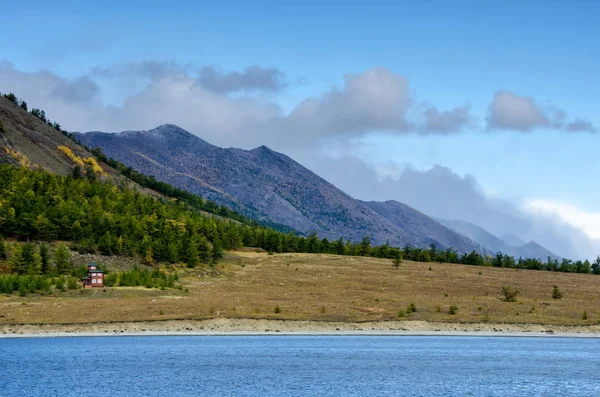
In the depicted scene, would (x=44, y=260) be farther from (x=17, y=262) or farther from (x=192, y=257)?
(x=192, y=257)

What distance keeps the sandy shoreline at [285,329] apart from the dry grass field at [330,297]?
1.23 meters

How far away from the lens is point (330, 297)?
386 ft

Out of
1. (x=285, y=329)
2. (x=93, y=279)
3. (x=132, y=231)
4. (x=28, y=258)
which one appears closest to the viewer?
(x=285, y=329)

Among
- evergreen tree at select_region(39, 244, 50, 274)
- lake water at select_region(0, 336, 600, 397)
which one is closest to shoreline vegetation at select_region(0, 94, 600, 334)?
evergreen tree at select_region(39, 244, 50, 274)

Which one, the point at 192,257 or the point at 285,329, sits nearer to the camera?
the point at 285,329

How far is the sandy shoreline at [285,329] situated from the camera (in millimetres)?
92062

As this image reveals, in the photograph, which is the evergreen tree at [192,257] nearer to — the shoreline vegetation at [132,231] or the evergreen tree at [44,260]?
the shoreline vegetation at [132,231]

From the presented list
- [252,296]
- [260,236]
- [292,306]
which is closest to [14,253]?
[252,296]

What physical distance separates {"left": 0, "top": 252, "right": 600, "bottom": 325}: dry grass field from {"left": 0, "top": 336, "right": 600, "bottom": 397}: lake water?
4.21 m

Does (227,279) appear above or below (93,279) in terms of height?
above

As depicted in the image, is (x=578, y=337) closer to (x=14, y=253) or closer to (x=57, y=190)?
(x=14, y=253)

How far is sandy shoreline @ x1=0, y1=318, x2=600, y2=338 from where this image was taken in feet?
302

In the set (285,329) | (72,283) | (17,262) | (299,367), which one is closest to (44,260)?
(17,262)

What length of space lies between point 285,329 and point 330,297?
→ 22385mm
